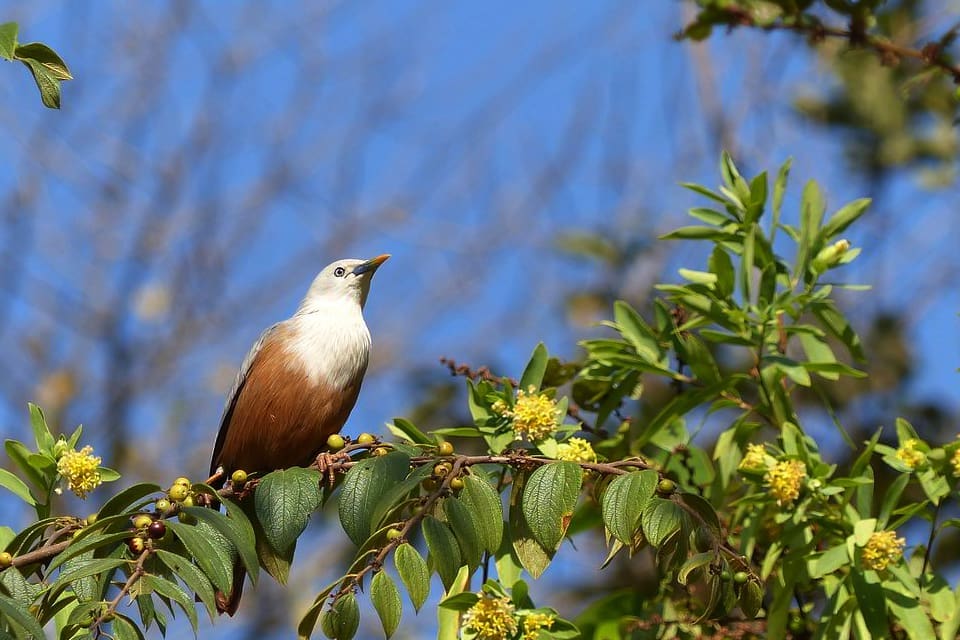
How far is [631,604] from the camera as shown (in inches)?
124

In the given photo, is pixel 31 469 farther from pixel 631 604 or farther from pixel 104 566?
pixel 631 604

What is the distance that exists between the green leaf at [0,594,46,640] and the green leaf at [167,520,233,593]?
308 mm

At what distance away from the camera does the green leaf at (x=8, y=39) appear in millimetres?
2033

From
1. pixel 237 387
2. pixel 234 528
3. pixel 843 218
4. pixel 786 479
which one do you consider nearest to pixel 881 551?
pixel 786 479

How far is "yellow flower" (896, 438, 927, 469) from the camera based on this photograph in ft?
8.29

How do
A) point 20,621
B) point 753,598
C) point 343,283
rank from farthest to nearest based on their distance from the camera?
1. point 343,283
2. point 753,598
3. point 20,621

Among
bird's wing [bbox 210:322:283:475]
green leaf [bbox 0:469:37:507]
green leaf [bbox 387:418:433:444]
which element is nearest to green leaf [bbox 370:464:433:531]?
green leaf [bbox 387:418:433:444]

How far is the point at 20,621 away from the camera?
176cm

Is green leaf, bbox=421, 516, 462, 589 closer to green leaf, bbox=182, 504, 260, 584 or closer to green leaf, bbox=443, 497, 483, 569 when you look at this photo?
green leaf, bbox=443, 497, 483, 569

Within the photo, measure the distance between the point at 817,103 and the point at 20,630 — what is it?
589cm

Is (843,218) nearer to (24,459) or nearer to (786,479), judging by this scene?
(786,479)

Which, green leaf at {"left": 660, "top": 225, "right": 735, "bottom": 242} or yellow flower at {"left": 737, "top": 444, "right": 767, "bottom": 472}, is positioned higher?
green leaf at {"left": 660, "top": 225, "right": 735, "bottom": 242}

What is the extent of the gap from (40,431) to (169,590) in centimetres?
69

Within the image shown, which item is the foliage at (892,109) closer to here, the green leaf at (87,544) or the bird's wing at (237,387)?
the bird's wing at (237,387)
